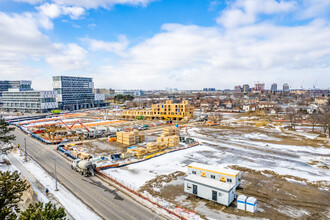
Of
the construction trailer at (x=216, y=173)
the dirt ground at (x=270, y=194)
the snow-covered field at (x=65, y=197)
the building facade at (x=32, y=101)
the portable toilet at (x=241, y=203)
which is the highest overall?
the building facade at (x=32, y=101)

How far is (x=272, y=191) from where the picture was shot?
20.9 m

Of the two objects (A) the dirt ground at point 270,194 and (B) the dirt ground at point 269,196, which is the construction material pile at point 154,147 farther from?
Result: (B) the dirt ground at point 269,196

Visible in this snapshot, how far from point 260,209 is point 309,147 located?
29359mm

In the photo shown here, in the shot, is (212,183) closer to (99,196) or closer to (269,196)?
(269,196)

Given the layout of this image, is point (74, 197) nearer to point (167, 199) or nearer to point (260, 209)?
point (167, 199)

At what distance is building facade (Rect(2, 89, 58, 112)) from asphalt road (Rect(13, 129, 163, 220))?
270ft

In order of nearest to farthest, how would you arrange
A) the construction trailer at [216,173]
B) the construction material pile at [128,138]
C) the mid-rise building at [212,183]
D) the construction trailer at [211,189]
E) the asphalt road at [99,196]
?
1. the asphalt road at [99,196]
2. the construction trailer at [211,189]
3. the mid-rise building at [212,183]
4. the construction trailer at [216,173]
5. the construction material pile at [128,138]

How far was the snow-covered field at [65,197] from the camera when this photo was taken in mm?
16547

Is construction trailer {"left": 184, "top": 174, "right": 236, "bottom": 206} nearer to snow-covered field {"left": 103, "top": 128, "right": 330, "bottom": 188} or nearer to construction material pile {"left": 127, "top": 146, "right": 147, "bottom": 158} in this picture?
snow-covered field {"left": 103, "top": 128, "right": 330, "bottom": 188}

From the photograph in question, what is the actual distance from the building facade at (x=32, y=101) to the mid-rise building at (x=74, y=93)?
7753 mm

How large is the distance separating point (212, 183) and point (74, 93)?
119 metres

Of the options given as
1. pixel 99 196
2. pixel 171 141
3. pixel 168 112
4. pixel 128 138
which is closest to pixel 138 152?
pixel 128 138

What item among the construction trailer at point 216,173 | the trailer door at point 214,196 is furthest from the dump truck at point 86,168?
the trailer door at point 214,196

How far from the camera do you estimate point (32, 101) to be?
334ft
